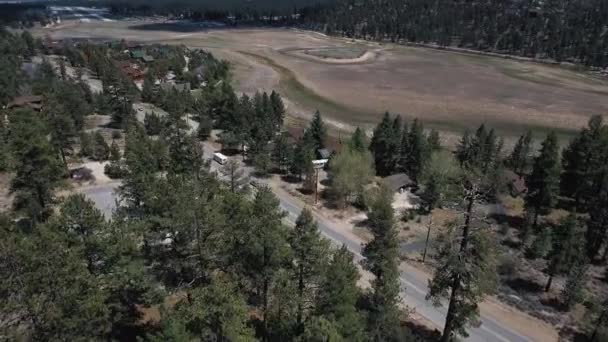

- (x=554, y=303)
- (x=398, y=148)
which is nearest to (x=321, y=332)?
(x=554, y=303)

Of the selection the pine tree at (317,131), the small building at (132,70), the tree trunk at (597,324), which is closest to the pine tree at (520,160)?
the pine tree at (317,131)

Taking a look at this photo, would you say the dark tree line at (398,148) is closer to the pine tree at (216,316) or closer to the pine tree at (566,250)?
the pine tree at (566,250)

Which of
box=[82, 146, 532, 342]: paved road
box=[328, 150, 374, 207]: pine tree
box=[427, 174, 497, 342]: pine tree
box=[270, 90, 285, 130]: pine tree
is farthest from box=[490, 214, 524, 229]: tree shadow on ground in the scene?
box=[270, 90, 285, 130]: pine tree

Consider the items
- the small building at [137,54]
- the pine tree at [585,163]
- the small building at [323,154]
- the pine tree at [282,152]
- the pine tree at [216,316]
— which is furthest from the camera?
the small building at [137,54]

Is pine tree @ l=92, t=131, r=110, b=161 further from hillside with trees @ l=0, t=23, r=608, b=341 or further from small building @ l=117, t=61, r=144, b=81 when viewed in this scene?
small building @ l=117, t=61, r=144, b=81

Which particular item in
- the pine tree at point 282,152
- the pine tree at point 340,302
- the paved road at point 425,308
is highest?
the pine tree at point 340,302

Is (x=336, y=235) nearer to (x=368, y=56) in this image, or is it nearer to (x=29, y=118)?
(x=29, y=118)
